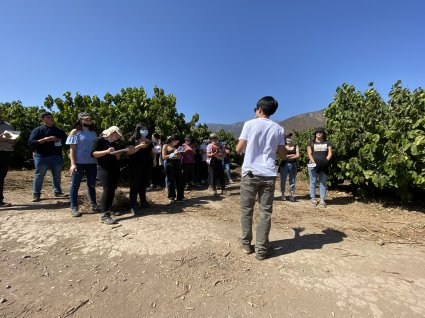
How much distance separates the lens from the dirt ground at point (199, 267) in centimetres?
268

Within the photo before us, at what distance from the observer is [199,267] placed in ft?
11.0

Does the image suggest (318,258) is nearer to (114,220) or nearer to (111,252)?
(111,252)

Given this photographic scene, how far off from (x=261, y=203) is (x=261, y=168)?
451 mm

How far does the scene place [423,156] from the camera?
5691 millimetres

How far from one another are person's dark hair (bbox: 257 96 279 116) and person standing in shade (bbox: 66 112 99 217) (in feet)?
10.1

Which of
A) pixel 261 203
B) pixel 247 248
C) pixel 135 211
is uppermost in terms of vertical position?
pixel 261 203

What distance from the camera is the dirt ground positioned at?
268 centimetres

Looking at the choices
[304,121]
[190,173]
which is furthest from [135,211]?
[304,121]

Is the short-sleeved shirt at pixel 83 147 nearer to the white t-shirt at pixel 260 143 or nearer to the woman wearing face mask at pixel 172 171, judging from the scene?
the woman wearing face mask at pixel 172 171

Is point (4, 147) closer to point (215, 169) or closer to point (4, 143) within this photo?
point (4, 143)

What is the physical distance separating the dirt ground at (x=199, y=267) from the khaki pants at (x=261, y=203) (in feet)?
0.92

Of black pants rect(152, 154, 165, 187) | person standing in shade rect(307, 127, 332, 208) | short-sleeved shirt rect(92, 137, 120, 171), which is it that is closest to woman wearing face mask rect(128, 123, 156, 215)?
short-sleeved shirt rect(92, 137, 120, 171)

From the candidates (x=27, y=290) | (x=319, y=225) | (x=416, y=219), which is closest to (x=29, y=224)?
(x=27, y=290)

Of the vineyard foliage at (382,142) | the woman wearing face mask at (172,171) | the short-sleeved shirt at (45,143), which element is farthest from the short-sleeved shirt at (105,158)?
the vineyard foliage at (382,142)
